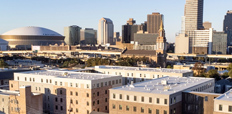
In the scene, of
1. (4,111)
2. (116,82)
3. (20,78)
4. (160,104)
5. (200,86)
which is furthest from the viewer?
(20,78)

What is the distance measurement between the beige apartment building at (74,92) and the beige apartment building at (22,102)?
3.84m

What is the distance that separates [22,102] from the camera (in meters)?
40.5

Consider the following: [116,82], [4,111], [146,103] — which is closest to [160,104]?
[146,103]

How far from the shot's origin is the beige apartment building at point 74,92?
42438 millimetres

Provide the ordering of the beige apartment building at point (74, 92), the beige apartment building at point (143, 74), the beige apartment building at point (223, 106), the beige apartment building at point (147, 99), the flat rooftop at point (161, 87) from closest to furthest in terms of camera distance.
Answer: the beige apartment building at point (223, 106), the beige apartment building at point (147, 99), the flat rooftop at point (161, 87), the beige apartment building at point (74, 92), the beige apartment building at point (143, 74)

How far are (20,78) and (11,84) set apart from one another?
1946 mm

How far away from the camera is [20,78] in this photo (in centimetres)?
5022

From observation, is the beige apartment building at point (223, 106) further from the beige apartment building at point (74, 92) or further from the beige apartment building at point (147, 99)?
the beige apartment building at point (74, 92)

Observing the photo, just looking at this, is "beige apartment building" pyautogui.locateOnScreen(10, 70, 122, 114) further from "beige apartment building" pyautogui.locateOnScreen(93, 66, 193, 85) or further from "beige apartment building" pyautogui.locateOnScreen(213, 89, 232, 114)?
"beige apartment building" pyautogui.locateOnScreen(213, 89, 232, 114)

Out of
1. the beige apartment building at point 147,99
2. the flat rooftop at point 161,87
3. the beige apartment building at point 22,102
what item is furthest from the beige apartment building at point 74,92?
the beige apartment building at point 147,99

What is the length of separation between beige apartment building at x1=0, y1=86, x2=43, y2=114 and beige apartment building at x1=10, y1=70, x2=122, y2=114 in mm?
3842

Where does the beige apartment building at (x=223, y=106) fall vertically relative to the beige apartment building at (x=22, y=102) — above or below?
above

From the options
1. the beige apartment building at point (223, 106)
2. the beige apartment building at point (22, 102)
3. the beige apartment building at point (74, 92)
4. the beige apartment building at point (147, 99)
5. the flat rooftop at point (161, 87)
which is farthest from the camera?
the beige apartment building at point (74, 92)

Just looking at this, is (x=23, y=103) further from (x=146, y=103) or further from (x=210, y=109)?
(x=210, y=109)
